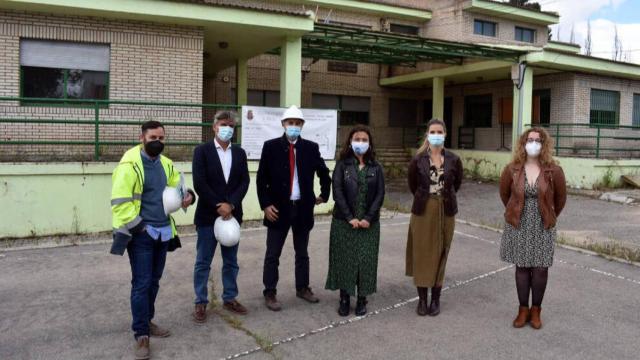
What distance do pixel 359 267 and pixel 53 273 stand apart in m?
3.77

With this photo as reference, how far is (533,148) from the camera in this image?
14.8 ft

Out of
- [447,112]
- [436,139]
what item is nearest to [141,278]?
[436,139]

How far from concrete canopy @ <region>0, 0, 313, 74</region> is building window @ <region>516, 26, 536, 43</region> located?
1489 cm

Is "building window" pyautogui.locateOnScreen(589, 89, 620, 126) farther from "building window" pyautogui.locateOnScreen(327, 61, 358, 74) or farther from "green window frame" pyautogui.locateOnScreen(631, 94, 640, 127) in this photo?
"building window" pyautogui.locateOnScreen(327, 61, 358, 74)

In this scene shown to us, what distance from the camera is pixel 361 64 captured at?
2066 cm

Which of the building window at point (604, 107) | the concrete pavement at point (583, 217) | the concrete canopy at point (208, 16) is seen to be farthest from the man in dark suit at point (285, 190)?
the building window at point (604, 107)

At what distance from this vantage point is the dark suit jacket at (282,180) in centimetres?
486

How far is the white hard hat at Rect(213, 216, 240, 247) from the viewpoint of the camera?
440cm

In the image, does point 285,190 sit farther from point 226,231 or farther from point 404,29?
point 404,29

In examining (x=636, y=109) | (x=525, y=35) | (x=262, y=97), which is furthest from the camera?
(x=525, y=35)

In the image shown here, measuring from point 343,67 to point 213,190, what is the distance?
649 inches

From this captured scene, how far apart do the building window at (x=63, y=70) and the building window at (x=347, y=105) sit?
10.2 meters

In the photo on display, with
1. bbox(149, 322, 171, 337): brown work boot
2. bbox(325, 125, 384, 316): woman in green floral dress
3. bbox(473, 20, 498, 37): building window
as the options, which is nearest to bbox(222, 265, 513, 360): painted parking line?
bbox(325, 125, 384, 316): woman in green floral dress

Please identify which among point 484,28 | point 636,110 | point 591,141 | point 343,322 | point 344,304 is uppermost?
point 484,28
